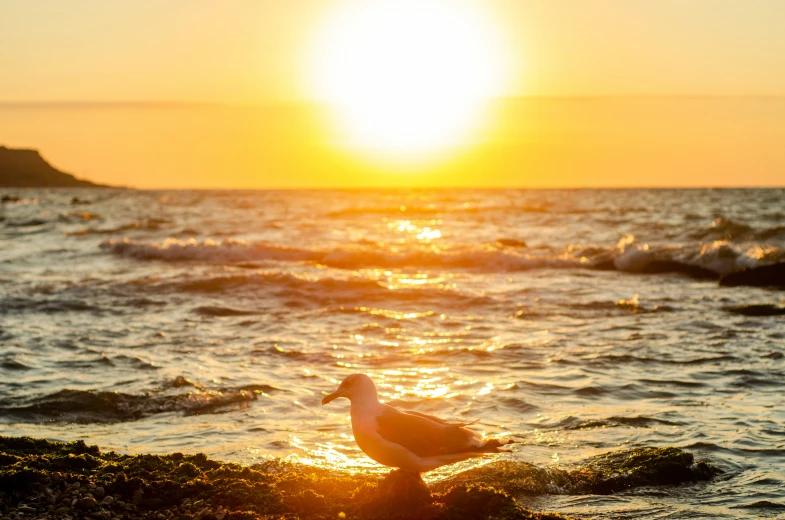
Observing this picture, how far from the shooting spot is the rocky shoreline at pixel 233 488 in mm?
5305

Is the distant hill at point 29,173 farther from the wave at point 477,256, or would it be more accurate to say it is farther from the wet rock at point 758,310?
the wet rock at point 758,310

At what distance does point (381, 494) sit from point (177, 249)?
24.2 metres

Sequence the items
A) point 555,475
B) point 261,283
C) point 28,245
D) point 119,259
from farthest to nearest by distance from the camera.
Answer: point 28,245
point 119,259
point 261,283
point 555,475

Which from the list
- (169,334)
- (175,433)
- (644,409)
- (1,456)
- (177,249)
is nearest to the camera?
(1,456)

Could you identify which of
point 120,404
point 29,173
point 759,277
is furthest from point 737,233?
point 29,173

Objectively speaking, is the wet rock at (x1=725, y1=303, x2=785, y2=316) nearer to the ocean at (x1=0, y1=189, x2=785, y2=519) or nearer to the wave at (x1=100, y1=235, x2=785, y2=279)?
the ocean at (x1=0, y1=189, x2=785, y2=519)

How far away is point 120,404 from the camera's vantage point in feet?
29.3

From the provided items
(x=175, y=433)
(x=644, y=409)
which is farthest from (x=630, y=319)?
(x=175, y=433)

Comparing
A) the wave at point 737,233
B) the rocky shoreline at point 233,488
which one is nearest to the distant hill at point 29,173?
the wave at point 737,233

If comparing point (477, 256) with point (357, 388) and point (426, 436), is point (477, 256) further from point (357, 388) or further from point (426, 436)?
point (426, 436)

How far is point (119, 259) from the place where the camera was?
26.7 metres

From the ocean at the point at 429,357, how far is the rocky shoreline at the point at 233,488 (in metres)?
0.27

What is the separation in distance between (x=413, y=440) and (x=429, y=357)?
252 inches

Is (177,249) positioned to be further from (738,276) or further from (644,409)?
(644,409)
